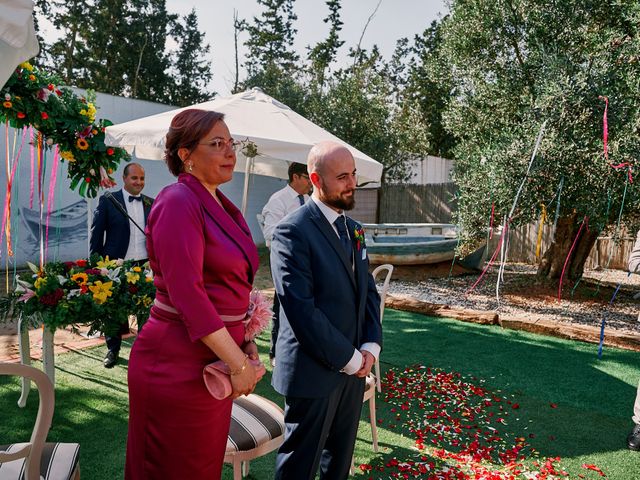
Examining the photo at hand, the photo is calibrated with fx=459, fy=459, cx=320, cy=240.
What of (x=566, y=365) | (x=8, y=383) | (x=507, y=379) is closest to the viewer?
(x=8, y=383)

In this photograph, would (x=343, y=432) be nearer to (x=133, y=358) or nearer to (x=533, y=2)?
(x=133, y=358)

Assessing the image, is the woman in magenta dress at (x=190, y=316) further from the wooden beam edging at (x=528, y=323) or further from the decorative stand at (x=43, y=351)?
the wooden beam edging at (x=528, y=323)

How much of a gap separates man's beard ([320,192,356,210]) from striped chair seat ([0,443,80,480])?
1591 mm

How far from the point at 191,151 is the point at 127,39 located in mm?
25746

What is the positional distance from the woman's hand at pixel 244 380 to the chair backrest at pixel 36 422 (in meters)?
0.75

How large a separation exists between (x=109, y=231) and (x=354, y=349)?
11.5 ft

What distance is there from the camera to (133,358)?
164 centimetres

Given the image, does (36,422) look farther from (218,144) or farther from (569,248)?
(569,248)

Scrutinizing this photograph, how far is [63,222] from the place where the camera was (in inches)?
427

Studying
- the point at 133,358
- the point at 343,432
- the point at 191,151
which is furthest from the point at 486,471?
the point at 191,151

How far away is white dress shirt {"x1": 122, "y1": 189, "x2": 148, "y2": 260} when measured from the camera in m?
4.79

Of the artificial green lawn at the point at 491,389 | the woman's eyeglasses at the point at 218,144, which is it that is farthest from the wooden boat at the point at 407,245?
the woman's eyeglasses at the point at 218,144

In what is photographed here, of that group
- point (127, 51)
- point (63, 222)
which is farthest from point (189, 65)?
point (63, 222)

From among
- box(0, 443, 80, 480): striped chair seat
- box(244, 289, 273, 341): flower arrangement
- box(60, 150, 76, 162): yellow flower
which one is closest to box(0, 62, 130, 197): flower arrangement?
box(60, 150, 76, 162): yellow flower
